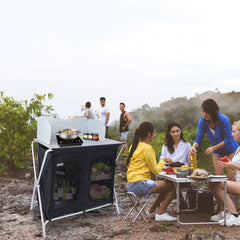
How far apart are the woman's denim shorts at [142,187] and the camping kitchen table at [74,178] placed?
27.1 inches

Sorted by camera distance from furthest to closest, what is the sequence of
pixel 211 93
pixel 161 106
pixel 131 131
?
pixel 161 106 → pixel 211 93 → pixel 131 131

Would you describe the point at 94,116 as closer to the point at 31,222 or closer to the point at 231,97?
the point at 31,222

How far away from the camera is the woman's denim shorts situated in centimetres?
401

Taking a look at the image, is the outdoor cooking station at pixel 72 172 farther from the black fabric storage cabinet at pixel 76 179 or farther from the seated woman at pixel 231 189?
the seated woman at pixel 231 189

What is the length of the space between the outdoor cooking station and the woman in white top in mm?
695

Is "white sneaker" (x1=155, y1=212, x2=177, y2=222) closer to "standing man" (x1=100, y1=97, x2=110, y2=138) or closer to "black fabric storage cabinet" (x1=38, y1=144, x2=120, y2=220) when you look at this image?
"black fabric storage cabinet" (x1=38, y1=144, x2=120, y2=220)

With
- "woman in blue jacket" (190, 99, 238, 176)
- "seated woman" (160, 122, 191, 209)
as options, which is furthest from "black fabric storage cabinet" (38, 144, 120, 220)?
"woman in blue jacket" (190, 99, 238, 176)

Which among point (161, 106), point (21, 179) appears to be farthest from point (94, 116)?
point (161, 106)

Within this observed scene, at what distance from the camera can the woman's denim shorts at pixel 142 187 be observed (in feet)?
13.1

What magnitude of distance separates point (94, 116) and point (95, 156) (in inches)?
253

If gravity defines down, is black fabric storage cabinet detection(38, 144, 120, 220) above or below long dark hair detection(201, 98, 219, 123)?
below

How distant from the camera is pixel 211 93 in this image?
18969 mm

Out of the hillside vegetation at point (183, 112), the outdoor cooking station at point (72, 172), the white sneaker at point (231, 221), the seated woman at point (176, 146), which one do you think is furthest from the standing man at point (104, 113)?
the white sneaker at point (231, 221)

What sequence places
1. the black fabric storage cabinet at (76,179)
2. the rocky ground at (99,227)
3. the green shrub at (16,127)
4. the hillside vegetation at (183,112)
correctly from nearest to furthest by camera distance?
the rocky ground at (99,227) < the black fabric storage cabinet at (76,179) < the green shrub at (16,127) < the hillside vegetation at (183,112)
